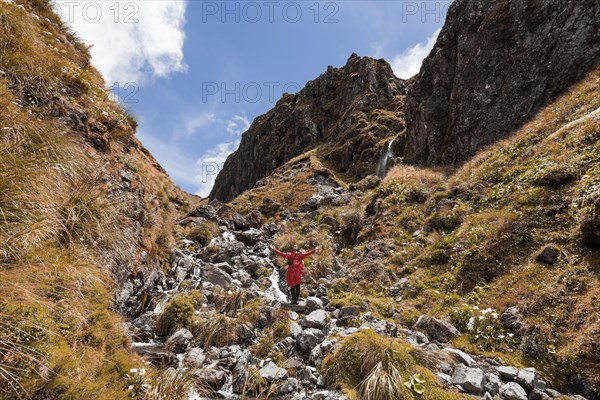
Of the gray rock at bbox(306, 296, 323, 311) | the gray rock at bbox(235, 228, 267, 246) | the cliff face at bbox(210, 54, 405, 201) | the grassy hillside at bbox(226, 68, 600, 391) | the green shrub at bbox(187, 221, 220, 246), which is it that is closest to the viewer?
the grassy hillside at bbox(226, 68, 600, 391)

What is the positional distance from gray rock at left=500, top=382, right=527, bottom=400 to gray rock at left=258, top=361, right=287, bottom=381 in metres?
4.15

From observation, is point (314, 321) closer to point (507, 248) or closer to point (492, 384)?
point (492, 384)

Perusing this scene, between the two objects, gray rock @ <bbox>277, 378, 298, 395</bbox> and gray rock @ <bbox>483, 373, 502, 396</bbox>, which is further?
gray rock @ <bbox>277, 378, 298, 395</bbox>

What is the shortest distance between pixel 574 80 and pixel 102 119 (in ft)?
81.5

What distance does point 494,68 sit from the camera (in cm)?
2367

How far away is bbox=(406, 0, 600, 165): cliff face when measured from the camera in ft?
62.9

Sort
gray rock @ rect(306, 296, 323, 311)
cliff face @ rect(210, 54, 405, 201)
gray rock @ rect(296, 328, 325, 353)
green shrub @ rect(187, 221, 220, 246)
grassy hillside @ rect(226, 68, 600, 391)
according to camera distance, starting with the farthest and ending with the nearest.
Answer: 1. cliff face @ rect(210, 54, 405, 201)
2. green shrub @ rect(187, 221, 220, 246)
3. gray rock @ rect(306, 296, 323, 311)
4. gray rock @ rect(296, 328, 325, 353)
5. grassy hillside @ rect(226, 68, 600, 391)

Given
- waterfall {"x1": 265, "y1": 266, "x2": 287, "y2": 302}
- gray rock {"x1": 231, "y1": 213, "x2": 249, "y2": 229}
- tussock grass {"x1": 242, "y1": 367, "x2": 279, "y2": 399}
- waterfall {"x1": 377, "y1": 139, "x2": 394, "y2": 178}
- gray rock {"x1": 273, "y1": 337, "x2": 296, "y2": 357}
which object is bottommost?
tussock grass {"x1": 242, "y1": 367, "x2": 279, "y2": 399}

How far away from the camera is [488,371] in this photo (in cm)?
661

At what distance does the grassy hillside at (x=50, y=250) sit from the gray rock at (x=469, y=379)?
577cm

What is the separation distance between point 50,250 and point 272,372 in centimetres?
481

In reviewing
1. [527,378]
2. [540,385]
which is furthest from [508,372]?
[540,385]

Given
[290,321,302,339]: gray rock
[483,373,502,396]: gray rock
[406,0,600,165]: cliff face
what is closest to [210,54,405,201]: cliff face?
[406,0,600,165]: cliff face

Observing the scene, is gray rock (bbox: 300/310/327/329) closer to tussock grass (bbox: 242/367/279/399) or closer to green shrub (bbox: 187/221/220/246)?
tussock grass (bbox: 242/367/279/399)
